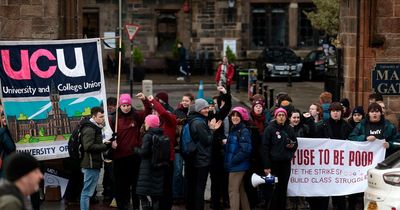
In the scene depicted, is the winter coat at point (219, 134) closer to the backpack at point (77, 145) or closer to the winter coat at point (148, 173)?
the winter coat at point (148, 173)

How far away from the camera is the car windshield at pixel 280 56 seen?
37.4 meters

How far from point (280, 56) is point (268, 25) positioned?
15.6 feet

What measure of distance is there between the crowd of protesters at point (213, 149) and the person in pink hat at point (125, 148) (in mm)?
14

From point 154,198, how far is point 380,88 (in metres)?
6.29

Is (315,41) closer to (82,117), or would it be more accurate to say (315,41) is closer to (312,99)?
(312,99)

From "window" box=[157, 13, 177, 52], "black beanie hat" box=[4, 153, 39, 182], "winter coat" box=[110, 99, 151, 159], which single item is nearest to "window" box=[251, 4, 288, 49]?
"window" box=[157, 13, 177, 52]

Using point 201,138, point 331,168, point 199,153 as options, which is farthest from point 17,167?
point 331,168

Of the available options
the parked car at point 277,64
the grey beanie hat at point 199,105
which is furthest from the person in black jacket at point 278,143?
the parked car at point 277,64

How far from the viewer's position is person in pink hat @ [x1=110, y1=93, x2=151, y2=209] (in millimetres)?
13344

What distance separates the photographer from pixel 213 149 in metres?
13.6

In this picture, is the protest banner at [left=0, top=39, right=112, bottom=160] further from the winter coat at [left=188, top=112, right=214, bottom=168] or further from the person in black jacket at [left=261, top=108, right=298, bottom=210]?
the person in black jacket at [left=261, top=108, right=298, bottom=210]

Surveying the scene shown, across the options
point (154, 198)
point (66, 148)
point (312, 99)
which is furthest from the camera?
point (312, 99)

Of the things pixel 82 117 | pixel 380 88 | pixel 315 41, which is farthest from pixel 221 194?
pixel 315 41

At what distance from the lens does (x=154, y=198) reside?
41.8 ft
